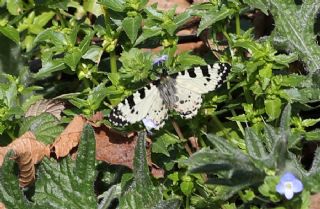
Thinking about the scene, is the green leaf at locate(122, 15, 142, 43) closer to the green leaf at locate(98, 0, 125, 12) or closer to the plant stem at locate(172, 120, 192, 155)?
the green leaf at locate(98, 0, 125, 12)

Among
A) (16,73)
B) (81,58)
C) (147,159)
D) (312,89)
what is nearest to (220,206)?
(147,159)

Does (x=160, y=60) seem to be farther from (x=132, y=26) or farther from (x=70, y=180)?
(x=70, y=180)

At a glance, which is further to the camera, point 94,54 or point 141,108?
point 94,54

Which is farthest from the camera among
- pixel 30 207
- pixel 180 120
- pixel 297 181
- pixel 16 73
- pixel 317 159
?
pixel 16 73

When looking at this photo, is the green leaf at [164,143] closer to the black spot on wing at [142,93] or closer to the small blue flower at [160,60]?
the black spot on wing at [142,93]

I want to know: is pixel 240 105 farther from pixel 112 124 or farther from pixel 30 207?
pixel 30 207

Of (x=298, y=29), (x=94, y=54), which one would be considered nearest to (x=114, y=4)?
(x=94, y=54)
